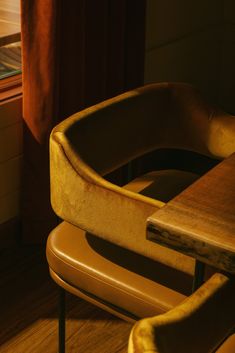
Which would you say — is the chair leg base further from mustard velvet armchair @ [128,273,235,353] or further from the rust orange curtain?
the rust orange curtain

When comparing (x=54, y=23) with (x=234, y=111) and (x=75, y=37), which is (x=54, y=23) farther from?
(x=234, y=111)

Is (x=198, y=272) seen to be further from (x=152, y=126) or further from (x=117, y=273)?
(x=152, y=126)

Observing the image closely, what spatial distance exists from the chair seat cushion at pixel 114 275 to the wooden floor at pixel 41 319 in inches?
17.8

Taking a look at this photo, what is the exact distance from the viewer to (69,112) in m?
2.29

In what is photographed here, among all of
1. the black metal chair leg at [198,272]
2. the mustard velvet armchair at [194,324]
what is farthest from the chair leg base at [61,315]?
the mustard velvet armchair at [194,324]

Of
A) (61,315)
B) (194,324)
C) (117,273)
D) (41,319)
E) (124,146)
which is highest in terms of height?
(194,324)

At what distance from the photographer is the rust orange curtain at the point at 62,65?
2115mm

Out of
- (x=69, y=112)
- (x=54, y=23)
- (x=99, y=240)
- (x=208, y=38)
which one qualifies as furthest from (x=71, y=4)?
(x=208, y=38)

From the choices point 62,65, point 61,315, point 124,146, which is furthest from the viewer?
point 62,65

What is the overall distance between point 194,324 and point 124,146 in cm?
81

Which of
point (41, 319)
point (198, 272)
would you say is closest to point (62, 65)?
point (41, 319)

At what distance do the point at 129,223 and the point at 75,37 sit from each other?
100cm

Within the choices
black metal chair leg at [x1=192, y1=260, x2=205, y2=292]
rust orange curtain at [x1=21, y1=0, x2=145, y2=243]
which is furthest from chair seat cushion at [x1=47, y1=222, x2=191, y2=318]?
rust orange curtain at [x1=21, y1=0, x2=145, y2=243]

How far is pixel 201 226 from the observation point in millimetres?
1115
